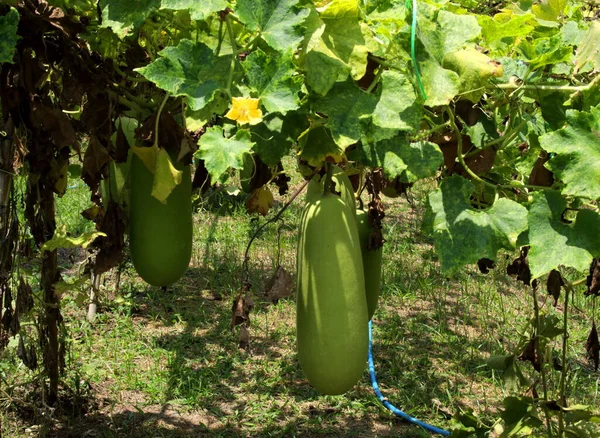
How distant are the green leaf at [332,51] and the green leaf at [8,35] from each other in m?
0.58

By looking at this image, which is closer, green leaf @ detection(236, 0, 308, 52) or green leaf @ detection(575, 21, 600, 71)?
green leaf @ detection(236, 0, 308, 52)

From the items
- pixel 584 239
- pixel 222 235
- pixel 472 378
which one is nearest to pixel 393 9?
pixel 584 239

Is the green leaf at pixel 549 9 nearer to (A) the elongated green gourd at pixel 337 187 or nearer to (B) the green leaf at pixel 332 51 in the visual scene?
(A) the elongated green gourd at pixel 337 187

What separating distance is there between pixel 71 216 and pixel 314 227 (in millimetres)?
4573

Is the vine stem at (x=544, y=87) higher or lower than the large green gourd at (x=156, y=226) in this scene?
higher

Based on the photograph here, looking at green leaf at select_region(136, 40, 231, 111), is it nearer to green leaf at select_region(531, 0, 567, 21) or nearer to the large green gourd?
the large green gourd

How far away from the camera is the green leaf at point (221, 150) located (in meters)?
1.21

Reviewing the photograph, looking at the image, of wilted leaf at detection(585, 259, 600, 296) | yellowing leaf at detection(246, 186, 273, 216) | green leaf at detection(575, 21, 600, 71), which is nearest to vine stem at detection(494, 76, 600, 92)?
A: green leaf at detection(575, 21, 600, 71)

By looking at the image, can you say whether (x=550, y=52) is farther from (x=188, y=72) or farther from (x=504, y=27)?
(x=188, y=72)

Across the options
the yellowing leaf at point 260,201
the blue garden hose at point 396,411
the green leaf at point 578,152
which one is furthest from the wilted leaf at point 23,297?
the blue garden hose at point 396,411

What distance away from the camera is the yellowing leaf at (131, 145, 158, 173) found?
5.39 feet

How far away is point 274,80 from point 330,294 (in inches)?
20.2

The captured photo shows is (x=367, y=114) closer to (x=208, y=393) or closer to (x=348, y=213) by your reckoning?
(x=348, y=213)

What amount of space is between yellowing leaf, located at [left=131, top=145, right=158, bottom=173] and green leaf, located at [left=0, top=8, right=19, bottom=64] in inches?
12.2
